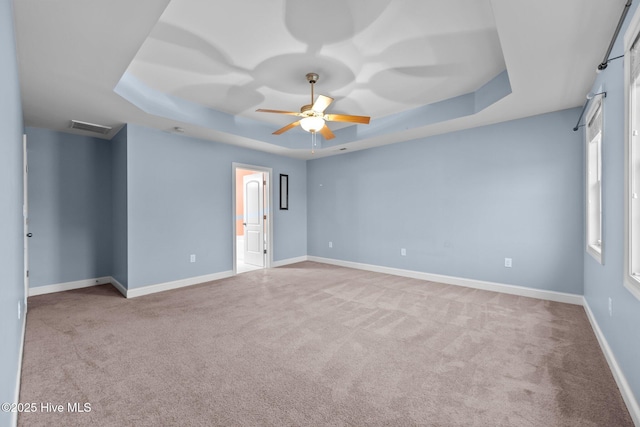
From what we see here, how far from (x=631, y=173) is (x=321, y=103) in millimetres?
2424

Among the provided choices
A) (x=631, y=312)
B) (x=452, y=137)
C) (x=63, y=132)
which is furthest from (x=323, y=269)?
(x=63, y=132)

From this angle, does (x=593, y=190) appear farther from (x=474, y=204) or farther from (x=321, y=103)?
(x=321, y=103)

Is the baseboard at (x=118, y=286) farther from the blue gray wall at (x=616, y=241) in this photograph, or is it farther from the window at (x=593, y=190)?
the window at (x=593, y=190)

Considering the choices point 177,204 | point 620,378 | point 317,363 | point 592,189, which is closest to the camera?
point 620,378

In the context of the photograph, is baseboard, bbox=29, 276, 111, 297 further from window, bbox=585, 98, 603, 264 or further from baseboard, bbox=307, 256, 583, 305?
window, bbox=585, 98, 603, 264

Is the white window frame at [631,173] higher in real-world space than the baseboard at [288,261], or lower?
higher

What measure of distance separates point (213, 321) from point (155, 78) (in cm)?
283

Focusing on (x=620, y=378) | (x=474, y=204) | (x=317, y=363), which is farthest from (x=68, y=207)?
(x=620, y=378)

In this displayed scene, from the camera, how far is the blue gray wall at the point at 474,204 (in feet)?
12.1

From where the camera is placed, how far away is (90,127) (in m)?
4.11

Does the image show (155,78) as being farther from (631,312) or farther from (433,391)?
(631,312)

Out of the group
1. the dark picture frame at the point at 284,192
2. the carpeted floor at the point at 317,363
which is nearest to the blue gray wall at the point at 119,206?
the carpeted floor at the point at 317,363

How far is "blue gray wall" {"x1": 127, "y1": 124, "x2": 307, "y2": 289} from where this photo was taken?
13.6 ft

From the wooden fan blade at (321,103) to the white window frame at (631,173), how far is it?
2.13 m
